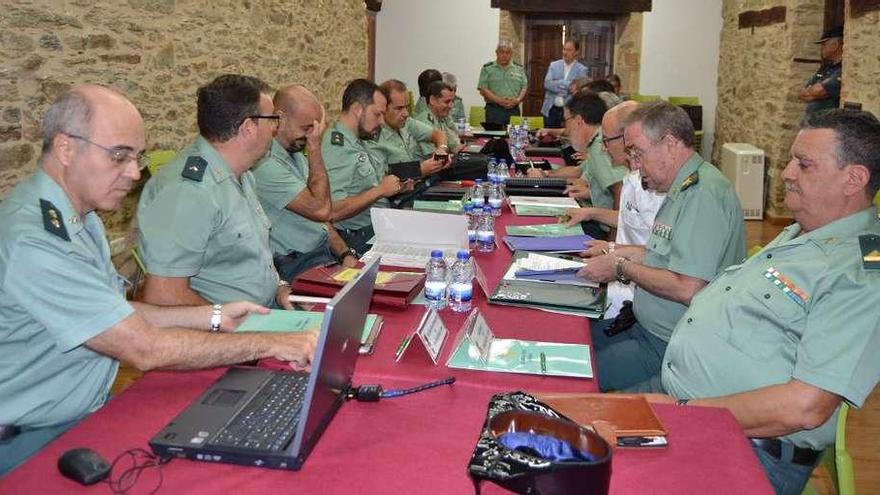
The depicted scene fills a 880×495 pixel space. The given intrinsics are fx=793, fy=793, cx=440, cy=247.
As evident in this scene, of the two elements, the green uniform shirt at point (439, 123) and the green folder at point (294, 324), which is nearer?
the green folder at point (294, 324)

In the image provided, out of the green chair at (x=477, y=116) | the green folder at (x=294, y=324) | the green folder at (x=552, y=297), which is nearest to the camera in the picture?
the green folder at (x=294, y=324)

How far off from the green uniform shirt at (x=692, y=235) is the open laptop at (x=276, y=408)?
3.85 ft

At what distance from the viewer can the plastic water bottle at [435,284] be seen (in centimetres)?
232

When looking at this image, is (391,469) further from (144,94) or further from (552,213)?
(144,94)

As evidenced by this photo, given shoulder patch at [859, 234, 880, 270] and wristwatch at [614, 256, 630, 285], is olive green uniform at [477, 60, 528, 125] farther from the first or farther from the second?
shoulder patch at [859, 234, 880, 270]

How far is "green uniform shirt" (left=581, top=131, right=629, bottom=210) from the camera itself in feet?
13.7

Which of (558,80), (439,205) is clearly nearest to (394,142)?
(439,205)

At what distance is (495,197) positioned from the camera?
13.2 feet

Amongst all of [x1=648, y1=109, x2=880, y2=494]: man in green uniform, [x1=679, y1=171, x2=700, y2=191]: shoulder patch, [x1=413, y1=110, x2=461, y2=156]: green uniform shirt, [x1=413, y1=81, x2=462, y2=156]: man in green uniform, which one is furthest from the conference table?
[x1=413, y1=81, x2=462, y2=156]: man in green uniform

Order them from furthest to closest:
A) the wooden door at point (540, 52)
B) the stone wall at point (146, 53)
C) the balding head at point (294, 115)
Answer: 1. the wooden door at point (540, 52)
2. the stone wall at point (146, 53)
3. the balding head at point (294, 115)

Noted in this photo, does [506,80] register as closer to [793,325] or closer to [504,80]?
[504,80]

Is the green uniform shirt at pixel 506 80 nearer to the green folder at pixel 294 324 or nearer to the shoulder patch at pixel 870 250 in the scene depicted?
the green folder at pixel 294 324

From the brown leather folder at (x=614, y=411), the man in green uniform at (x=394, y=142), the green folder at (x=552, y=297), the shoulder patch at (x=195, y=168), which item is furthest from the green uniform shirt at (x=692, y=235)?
the man in green uniform at (x=394, y=142)

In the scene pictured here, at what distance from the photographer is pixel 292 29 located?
23.0 feet
